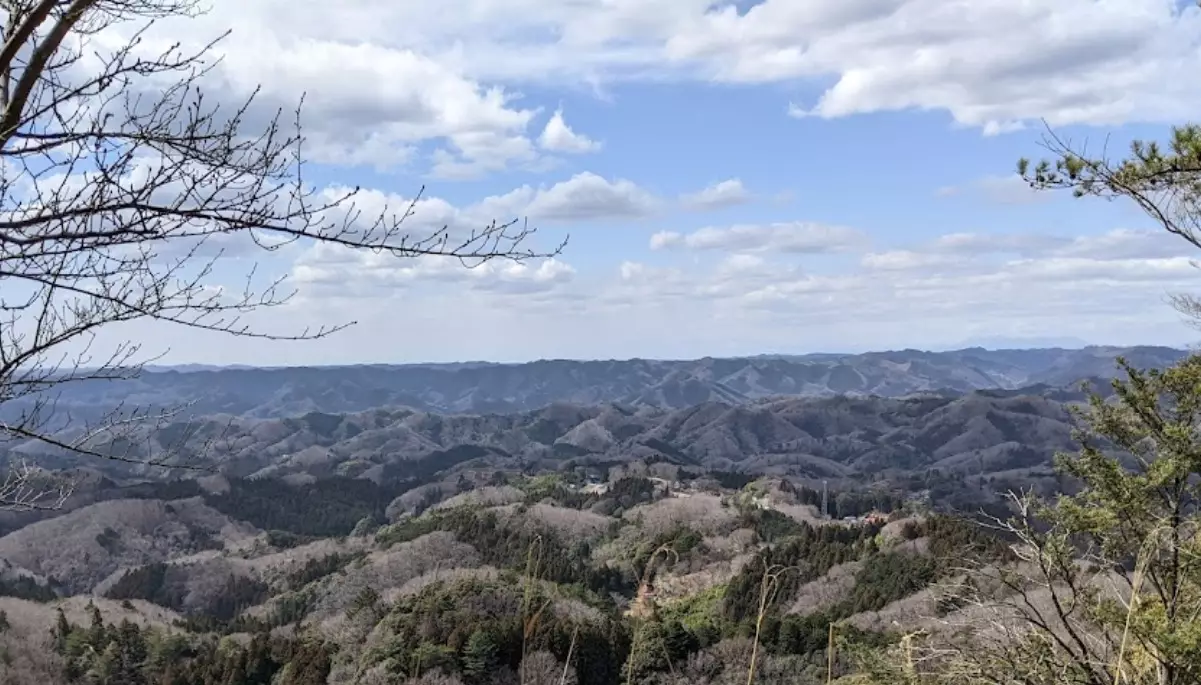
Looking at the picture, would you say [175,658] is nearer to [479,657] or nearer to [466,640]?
[466,640]

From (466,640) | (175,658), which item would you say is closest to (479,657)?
(466,640)

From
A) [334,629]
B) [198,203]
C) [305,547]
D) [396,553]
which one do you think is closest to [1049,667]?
[198,203]

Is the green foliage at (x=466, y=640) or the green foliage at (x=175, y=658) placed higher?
the green foliage at (x=466, y=640)

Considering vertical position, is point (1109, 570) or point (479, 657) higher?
point (1109, 570)

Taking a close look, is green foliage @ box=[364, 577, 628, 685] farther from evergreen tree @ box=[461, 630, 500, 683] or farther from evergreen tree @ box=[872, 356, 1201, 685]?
evergreen tree @ box=[872, 356, 1201, 685]

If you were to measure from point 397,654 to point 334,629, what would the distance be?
66.2 ft

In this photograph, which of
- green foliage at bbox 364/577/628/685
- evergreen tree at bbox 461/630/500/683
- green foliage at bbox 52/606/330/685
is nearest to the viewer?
green foliage at bbox 364/577/628/685

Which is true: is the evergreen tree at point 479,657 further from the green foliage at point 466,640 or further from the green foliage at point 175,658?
the green foliage at point 175,658

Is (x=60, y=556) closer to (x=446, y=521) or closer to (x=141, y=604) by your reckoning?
(x=141, y=604)

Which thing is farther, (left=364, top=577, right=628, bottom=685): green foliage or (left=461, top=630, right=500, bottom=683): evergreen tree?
(left=461, top=630, right=500, bottom=683): evergreen tree

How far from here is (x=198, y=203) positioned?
394 cm

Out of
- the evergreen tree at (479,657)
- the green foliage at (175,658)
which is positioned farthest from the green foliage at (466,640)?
the green foliage at (175,658)

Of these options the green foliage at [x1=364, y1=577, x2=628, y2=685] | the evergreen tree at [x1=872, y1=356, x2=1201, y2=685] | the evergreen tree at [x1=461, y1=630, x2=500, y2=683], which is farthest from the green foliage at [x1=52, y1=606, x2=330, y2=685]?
the evergreen tree at [x1=872, y1=356, x2=1201, y2=685]

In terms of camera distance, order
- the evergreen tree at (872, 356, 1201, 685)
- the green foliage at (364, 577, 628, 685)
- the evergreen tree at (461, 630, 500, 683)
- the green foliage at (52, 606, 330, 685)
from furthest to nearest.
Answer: the green foliage at (52, 606, 330, 685) → the evergreen tree at (461, 630, 500, 683) → the green foliage at (364, 577, 628, 685) → the evergreen tree at (872, 356, 1201, 685)
